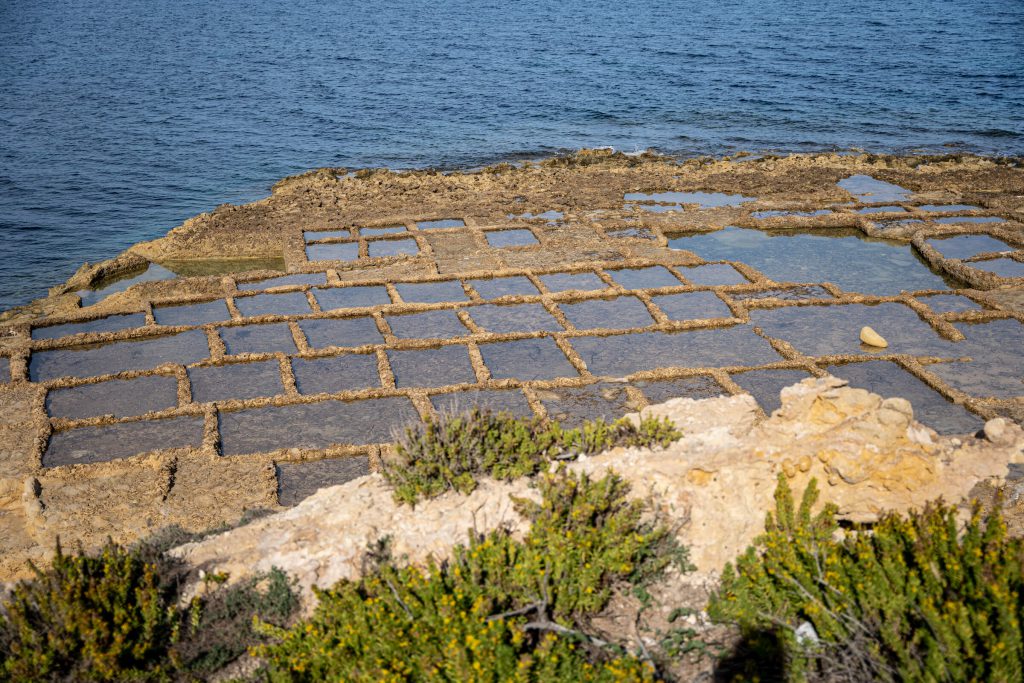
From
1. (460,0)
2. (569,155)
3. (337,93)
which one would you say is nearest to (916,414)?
(569,155)

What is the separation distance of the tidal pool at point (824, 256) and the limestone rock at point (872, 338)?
216 cm

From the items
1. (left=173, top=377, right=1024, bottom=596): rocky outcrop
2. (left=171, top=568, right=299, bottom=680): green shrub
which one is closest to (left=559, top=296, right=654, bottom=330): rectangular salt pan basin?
(left=173, top=377, right=1024, bottom=596): rocky outcrop

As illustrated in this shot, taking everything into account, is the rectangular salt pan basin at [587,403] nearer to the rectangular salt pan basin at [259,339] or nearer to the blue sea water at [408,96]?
the rectangular salt pan basin at [259,339]

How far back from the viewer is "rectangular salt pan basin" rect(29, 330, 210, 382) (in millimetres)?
10508

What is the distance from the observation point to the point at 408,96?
1233 inches

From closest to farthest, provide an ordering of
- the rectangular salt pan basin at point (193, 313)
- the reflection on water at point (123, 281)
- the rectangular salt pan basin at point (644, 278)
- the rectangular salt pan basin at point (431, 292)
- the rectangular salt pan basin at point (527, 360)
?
the rectangular salt pan basin at point (527, 360), the rectangular salt pan basin at point (193, 313), the rectangular salt pan basin at point (431, 292), the rectangular salt pan basin at point (644, 278), the reflection on water at point (123, 281)

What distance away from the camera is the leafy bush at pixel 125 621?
4746 millimetres

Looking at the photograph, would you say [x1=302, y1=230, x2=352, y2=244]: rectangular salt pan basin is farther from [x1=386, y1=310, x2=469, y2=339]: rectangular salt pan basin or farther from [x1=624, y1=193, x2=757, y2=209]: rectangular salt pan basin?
[x1=624, y1=193, x2=757, y2=209]: rectangular salt pan basin

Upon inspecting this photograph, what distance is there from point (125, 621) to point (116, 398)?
5.48 m

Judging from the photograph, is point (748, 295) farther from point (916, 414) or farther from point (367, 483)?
point (367, 483)

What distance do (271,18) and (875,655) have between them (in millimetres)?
54478

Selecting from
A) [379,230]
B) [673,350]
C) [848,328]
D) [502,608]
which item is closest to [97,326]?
[379,230]

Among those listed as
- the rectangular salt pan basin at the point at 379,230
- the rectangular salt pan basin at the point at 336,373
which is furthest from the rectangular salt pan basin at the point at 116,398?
the rectangular salt pan basin at the point at 379,230

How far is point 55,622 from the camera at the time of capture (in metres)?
4.93
